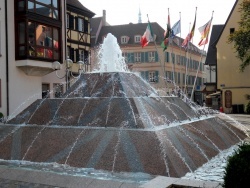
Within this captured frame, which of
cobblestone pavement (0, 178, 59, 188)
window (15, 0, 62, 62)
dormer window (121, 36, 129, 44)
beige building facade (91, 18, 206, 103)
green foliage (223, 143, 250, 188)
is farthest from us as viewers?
dormer window (121, 36, 129, 44)

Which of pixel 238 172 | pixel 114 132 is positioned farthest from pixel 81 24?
pixel 238 172

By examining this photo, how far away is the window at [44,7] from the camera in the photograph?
70.3ft

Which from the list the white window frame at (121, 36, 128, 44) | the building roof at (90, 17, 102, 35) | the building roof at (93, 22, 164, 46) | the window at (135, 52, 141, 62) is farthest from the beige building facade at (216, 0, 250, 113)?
the building roof at (90, 17, 102, 35)

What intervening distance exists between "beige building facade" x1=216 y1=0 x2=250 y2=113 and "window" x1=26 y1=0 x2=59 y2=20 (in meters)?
21.4

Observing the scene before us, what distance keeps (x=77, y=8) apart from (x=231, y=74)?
1819 cm

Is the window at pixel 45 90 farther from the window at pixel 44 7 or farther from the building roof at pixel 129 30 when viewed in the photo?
the building roof at pixel 129 30

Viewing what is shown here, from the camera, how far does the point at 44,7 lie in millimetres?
22734

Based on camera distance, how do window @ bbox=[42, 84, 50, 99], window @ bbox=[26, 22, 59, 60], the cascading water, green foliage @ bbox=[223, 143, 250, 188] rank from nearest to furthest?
green foliage @ bbox=[223, 143, 250, 188], the cascading water, window @ bbox=[26, 22, 59, 60], window @ bbox=[42, 84, 50, 99]

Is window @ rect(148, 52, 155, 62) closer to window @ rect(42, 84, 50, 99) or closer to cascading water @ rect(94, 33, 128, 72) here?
window @ rect(42, 84, 50, 99)

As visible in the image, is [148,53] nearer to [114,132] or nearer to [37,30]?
[37,30]

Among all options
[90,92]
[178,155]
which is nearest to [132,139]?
[178,155]

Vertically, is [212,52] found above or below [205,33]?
above

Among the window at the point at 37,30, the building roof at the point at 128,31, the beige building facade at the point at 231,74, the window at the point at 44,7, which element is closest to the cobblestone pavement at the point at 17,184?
the window at the point at 37,30

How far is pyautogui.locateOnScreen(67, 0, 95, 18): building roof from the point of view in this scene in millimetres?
29148
